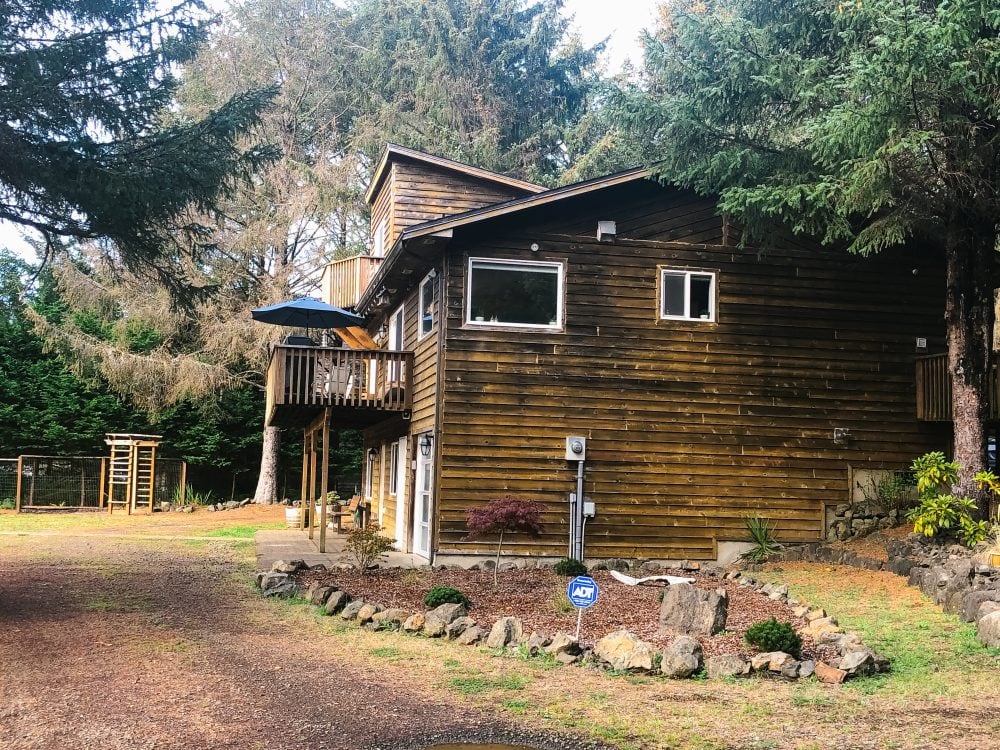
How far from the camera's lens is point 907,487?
1448cm

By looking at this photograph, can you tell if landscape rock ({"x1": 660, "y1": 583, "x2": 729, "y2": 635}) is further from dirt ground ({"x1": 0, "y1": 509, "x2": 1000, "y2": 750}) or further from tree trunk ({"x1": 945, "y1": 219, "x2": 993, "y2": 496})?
tree trunk ({"x1": 945, "y1": 219, "x2": 993, "y2": 496})

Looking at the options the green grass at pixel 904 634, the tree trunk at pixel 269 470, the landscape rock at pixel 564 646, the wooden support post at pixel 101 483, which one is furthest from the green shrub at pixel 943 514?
the wooden support post at pixel 101 483

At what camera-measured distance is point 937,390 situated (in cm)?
1440

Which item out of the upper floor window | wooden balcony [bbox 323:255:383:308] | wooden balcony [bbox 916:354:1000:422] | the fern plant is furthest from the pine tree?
wooden balcony [bbox 916:354:1000:422]

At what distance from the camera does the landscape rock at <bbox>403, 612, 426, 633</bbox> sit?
916 centimetres

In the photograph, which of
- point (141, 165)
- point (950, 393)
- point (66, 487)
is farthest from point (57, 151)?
point (66, 487)

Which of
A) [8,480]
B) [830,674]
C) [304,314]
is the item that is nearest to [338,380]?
[304,314]

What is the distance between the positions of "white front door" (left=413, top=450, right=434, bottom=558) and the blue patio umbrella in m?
2.75

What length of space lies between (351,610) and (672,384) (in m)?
6.59

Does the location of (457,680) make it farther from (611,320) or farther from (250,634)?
(611,320)

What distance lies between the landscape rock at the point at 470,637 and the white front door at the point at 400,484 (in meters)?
8.03

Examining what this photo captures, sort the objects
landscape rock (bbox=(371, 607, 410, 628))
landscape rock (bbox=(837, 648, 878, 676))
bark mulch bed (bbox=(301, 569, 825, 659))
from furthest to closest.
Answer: landscape rock (bbox=(371, 607, 410, 628)) < bark mulch bed (bbox=(301, 569, 825, 659)) < landscape rock (bbox=(837, 648, 878, 676))

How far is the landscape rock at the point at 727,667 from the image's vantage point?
7.40 metres

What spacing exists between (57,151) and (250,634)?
557 centimetres
